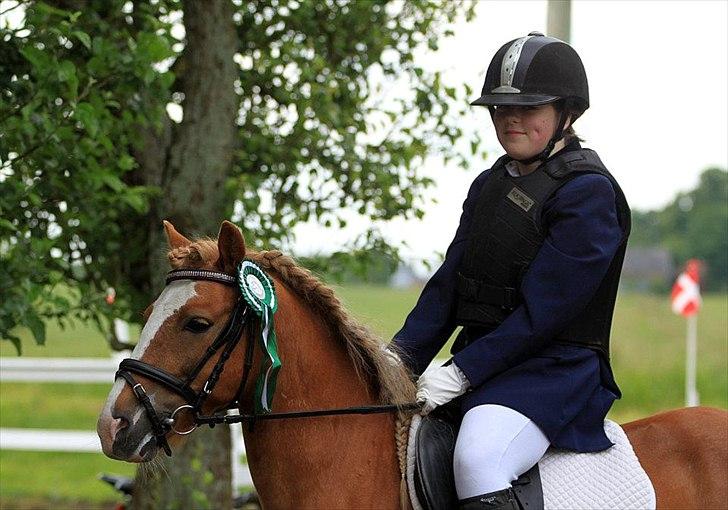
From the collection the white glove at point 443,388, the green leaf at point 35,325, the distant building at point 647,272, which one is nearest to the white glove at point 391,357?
the white glove at point 443,388

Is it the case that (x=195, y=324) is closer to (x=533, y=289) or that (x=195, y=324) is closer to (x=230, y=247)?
(x=230, y=247)

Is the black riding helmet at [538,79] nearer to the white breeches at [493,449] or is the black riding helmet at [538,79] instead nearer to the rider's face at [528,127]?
the rider's face at [528,127]

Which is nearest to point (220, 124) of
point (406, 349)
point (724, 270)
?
point (406, 349)

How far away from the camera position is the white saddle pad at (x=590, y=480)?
3.45 meters

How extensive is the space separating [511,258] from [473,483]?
2.64 ft

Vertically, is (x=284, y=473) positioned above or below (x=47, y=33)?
below

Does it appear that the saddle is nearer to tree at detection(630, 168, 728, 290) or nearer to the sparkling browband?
the sparkling browband

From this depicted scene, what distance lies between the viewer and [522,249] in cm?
360

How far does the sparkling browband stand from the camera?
3.33 m

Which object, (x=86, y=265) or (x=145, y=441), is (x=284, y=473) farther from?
(x=86, y=265)

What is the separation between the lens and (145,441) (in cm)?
320

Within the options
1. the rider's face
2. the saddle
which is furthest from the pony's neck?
the rider's face

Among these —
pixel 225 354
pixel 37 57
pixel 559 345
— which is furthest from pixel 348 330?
pixel 37 57

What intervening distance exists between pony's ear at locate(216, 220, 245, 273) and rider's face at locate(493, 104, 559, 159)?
3.48 ft
